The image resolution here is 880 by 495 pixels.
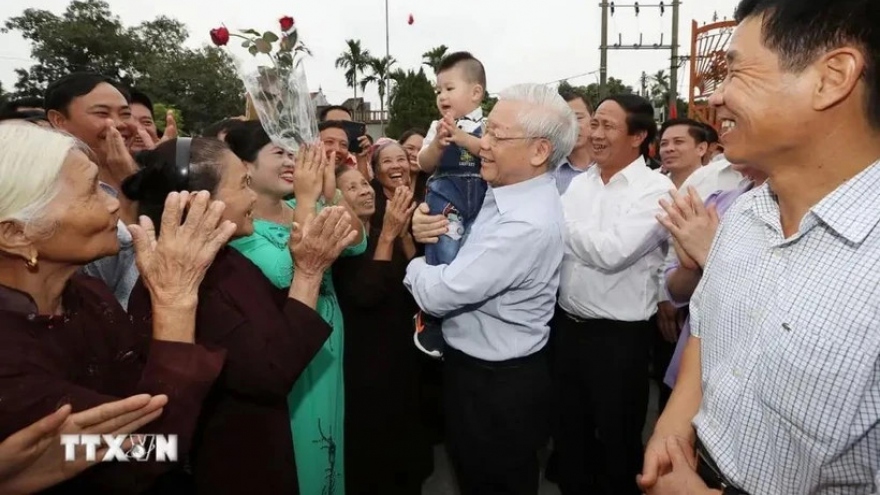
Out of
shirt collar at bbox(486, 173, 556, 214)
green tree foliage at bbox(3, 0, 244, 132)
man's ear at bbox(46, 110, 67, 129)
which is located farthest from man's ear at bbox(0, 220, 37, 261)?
green tree foliage at bbox(3, 0, 244, 132)

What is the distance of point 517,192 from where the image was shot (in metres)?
2.48

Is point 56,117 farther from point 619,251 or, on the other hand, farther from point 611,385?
point 611,385

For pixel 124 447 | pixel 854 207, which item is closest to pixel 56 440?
pixel 124 447

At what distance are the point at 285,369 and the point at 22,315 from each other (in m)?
0.74

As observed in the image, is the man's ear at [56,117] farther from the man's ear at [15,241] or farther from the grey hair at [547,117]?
the grey hair at [547,117]

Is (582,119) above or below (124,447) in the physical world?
above

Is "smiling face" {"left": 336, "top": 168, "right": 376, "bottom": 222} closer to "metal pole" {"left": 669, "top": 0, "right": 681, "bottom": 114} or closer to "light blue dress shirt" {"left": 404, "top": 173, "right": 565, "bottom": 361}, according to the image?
"light blue dress shirt" {"left": 404, "top": 173, "right": 565, "bottom": 361}

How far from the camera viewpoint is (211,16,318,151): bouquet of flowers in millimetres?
2158

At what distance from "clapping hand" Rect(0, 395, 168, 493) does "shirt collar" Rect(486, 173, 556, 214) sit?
62.3 inches

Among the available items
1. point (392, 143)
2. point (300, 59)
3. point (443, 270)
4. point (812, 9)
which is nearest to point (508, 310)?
point (443, 270)

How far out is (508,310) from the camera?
96.0 inches

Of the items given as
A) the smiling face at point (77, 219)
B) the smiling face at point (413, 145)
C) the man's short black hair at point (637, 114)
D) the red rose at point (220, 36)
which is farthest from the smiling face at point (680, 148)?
the smiling face at point (77, 219)

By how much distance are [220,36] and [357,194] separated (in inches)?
52.8

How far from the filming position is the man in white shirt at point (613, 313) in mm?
2926
